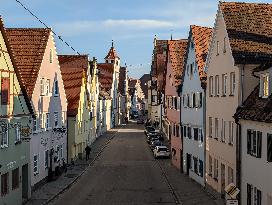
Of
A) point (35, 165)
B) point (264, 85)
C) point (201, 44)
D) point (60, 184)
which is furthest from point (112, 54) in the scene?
point (264, 85)

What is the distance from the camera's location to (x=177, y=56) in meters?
48.4

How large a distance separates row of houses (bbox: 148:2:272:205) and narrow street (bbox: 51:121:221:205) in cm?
158

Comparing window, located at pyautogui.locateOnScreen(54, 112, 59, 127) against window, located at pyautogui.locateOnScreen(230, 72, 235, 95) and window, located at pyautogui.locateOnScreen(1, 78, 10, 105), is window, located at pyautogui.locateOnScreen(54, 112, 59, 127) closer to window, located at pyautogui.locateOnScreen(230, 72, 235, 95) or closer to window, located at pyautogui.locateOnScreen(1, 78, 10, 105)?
window, located at pyautogui.locateOnScreen(1, 78, 10, 105)

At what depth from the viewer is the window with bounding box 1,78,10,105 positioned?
86.8 ft

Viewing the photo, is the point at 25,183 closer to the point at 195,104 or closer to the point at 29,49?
the point at 29,49

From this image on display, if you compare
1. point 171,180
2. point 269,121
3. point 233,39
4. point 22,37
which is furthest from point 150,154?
point 269,121

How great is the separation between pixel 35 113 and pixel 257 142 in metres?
16.6

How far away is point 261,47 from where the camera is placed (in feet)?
87.7

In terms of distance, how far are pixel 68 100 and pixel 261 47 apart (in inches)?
1062

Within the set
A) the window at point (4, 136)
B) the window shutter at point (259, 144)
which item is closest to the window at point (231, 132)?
the window shutter at point (259, 144)

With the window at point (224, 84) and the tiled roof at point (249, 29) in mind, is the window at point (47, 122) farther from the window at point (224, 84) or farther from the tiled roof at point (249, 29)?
the tiled roof at point (249, 29)

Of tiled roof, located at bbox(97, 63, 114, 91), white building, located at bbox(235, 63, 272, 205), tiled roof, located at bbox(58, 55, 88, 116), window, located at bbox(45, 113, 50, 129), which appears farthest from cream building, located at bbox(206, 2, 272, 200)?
tiled roof, located at bbox(97, 63, 114, 91)

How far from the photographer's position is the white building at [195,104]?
119ft

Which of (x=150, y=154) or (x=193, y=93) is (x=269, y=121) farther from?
(x=150, y=154)
